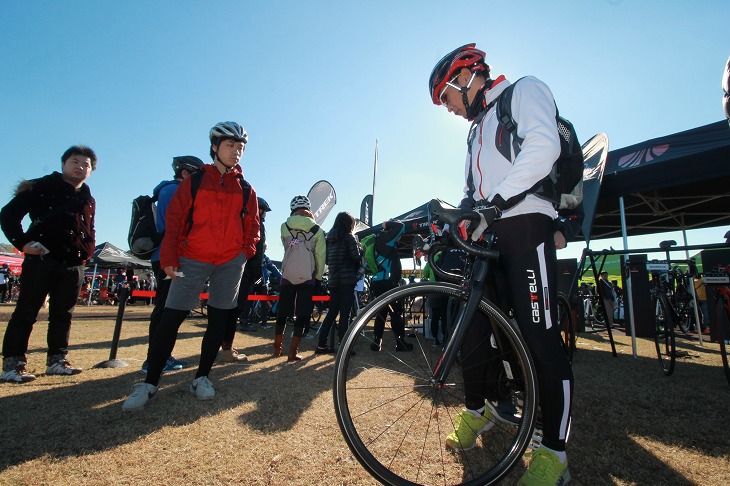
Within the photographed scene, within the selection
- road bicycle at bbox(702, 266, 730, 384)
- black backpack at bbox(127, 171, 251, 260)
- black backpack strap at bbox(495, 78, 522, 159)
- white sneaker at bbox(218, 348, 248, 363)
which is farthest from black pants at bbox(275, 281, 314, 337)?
road bicycle at bbox(702, 266, 730, 384)

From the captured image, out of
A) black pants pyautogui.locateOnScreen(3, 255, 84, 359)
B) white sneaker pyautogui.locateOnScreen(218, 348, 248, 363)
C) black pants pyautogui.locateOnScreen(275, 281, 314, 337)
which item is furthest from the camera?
black pants pyautogui.locateOnScreen(275, 281, 314, 337)

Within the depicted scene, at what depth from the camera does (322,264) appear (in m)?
4.62

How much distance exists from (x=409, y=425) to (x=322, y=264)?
270 cm

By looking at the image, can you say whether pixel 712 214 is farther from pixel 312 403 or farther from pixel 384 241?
pixel 312 403

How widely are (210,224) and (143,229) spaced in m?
1.11

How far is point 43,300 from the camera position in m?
3.17

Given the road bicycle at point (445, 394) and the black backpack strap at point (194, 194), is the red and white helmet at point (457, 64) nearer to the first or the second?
the road bicycle at point (445, 394)

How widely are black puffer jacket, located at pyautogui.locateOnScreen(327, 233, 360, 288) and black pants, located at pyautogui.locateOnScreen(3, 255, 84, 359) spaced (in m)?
2.83

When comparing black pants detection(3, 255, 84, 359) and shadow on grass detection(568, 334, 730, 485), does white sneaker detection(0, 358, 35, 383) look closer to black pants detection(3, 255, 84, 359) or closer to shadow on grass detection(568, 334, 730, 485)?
black pants detection(3, 255, 84, 359)

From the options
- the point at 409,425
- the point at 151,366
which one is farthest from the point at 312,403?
the point at 151,366

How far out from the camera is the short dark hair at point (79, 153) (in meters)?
3.42

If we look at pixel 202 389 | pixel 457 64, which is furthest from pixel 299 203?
pixel 457 64

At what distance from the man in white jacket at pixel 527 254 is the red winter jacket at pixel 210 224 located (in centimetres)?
185

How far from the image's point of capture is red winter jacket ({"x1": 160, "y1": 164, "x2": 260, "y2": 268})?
2.54 m
